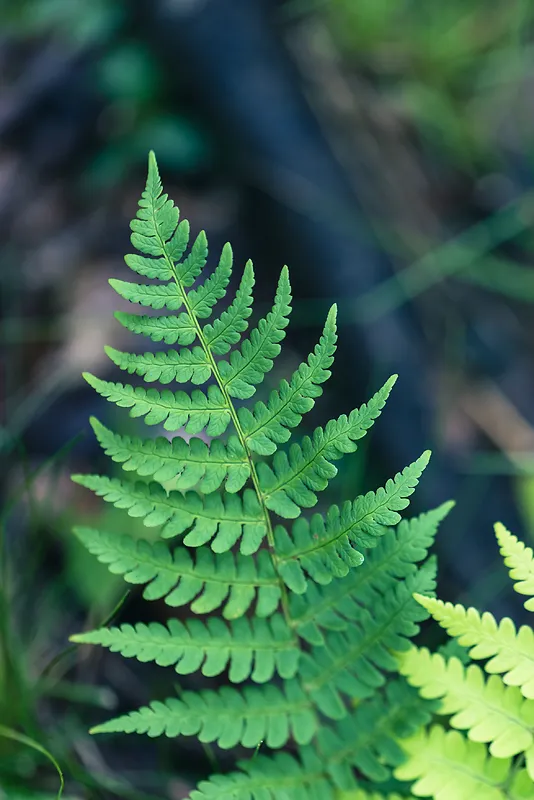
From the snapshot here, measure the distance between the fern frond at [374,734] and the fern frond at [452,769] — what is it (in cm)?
3

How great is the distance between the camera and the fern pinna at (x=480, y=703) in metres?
1.02

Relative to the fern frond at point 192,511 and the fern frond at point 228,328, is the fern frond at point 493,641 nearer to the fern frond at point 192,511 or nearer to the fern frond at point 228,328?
the fern frond at point 192,511

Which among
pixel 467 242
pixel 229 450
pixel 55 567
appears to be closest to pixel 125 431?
pixel 55 567

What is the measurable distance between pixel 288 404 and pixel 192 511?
0.21 metres

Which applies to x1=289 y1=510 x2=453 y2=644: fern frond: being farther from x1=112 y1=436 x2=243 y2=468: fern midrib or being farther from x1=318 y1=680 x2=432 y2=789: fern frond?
x1=112 y1=436 x2=243 y2=468: fern midrib

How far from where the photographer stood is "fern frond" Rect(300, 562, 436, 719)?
115 centimetres

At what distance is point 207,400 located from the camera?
107cm

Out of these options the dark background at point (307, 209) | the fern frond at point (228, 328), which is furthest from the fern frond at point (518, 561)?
the dark background at point (307, 209)

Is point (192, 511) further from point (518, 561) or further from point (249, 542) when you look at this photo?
A: point (518, 561)

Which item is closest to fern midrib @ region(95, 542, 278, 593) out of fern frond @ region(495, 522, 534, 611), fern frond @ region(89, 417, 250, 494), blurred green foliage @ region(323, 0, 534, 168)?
fern frond @ region(89, 417, 250, 494)

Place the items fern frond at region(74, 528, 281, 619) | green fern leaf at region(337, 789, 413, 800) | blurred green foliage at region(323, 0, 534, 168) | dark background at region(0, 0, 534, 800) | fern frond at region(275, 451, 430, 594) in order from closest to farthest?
fern frond at region(275, 451, 430, 594)
fern frond at region(74, 528, 281, 619)
green fern leaf at region(337, 789, 413, 800)
dark background at region(0, 0, 534, 800)
blurred green foliage at region(323, 0, 534, 168)

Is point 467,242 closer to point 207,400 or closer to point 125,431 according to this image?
point 125,431

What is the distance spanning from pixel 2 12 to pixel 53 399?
68.6 inches

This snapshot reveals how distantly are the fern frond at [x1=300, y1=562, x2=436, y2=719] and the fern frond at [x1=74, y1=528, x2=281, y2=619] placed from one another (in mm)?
152
